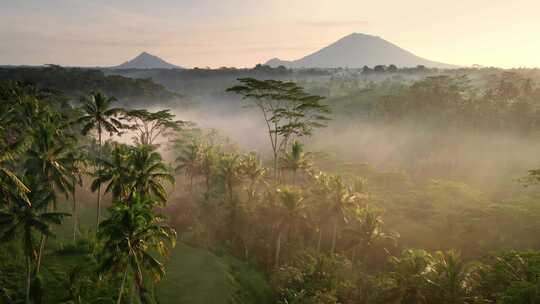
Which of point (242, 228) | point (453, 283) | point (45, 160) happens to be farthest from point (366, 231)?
point (45, 160)

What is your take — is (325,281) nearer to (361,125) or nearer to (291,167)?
(291,167)

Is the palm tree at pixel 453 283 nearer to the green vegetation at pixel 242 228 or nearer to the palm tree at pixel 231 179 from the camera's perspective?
the green vegetation at pixel 242 228

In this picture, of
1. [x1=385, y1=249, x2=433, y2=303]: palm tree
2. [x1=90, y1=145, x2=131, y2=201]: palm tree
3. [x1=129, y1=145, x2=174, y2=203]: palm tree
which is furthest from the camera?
[x1=90, y1=145, x2=131, y2=201]: palm tree

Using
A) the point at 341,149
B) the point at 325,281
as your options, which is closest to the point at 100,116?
the point at 325,281

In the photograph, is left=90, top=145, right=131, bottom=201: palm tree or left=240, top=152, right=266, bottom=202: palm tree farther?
left=240, top=152, right=266, bottom=202: palm tree

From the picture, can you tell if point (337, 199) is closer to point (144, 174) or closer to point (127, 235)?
point (144, 174)

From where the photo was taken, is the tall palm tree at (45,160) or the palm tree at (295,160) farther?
the palm tree at (295,160)

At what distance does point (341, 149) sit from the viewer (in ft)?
377

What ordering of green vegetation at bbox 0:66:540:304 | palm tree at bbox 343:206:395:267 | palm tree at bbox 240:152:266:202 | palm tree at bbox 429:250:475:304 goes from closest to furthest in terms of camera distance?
green vegetation at bbox 0:66:540:304, palm tree at bbox 429:250:475:304, palm tree at bbox 343:206:395:267, palm tree at bbox 240:152:266:202

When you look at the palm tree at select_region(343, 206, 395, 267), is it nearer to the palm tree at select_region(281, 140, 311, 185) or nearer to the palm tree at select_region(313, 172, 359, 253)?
the palm tree at select_region(313, 172, 359, 253)

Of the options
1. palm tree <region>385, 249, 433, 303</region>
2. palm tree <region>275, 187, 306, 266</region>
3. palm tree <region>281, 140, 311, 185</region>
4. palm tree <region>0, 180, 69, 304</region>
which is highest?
palm tree <region>281, 140, 311, 185</region>

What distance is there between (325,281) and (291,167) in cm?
1955

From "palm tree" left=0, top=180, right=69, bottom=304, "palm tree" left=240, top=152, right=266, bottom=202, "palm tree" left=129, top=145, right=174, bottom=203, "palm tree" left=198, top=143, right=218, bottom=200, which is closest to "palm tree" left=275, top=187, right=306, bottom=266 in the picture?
"palm tree" left=240, top=152, right=266, bottom=202

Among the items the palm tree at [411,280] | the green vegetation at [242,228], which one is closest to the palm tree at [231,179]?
the green vegetation at [242,228]
